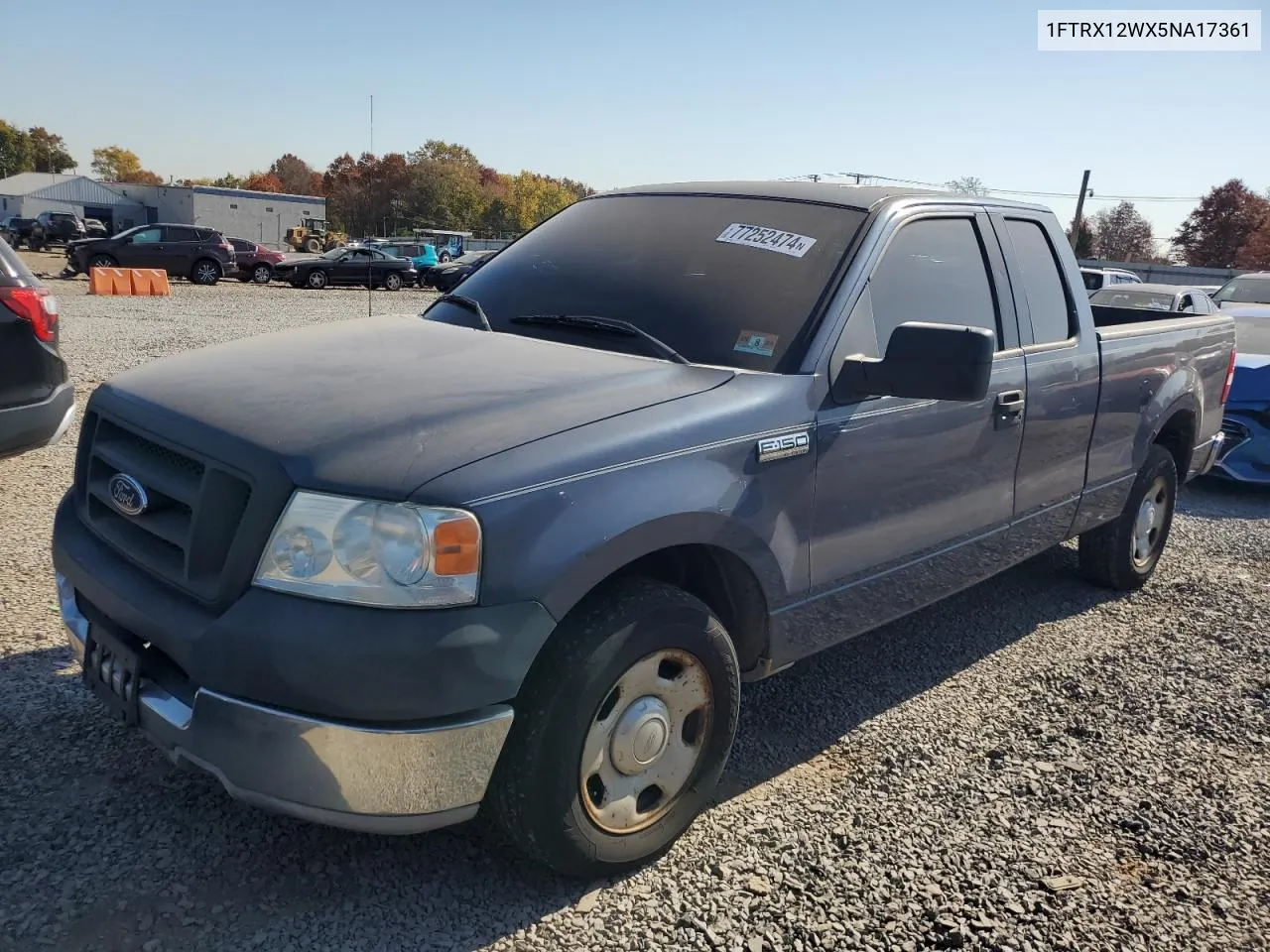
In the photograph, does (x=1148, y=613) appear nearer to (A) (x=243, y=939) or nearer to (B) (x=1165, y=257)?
(A) (x=243, y=939)

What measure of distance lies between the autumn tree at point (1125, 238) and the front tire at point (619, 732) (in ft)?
310

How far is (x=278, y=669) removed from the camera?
84.6 inches

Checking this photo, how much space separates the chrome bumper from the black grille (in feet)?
1.01

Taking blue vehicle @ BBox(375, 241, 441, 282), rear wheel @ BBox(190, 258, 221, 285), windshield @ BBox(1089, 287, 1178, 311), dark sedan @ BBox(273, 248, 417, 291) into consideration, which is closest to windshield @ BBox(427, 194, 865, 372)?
windshield @ BBox(1089, 287, 1178, 311)

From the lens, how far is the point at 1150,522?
547 cm

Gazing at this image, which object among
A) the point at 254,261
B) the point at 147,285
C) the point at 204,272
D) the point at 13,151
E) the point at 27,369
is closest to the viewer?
the point at 27,369

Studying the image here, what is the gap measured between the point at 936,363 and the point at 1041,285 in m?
1.77

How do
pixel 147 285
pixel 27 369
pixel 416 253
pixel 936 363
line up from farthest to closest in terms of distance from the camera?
pixel 416 253 → pixel 147 285 → pixel 27 369 → pixel 936 363

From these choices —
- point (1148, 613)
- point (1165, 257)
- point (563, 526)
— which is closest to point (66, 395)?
point (563, 526)

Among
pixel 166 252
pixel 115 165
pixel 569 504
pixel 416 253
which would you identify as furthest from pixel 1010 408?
pixel 115 165

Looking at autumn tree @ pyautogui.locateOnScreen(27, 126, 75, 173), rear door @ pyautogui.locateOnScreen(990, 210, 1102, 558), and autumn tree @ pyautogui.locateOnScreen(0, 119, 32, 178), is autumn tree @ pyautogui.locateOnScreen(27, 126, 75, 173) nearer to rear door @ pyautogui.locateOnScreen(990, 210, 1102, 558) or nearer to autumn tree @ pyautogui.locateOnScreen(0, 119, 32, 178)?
autumn tree @ pyautogui.locateOnScreen(0, 119, 32, 178)

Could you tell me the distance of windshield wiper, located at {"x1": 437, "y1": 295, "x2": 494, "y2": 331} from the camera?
354 cm

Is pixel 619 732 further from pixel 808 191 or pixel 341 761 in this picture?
pixel 808 191

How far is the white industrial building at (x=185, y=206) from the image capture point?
5581cm
